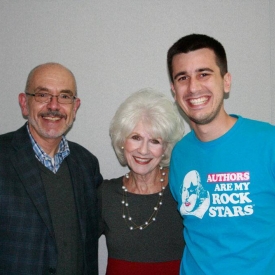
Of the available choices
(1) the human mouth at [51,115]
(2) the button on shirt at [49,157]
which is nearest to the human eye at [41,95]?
(1) the human mouth at [51,115]

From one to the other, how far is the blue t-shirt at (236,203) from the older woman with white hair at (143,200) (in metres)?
0.37

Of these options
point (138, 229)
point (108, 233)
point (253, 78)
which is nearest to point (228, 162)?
point (138, 229)

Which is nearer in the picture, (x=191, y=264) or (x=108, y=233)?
(x=191, y=264)

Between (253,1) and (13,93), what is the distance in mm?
1968

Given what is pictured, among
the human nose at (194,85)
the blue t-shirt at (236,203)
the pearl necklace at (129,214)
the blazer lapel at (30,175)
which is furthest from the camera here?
the pearl necklace at (129,214)

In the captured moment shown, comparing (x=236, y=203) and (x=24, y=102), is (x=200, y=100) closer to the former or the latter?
(x=236, y=203)

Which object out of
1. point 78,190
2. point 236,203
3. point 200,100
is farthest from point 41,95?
point 236,203

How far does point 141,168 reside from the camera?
2.13 m

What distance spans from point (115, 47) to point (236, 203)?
154 cm

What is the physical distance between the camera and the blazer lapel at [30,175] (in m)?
1.77

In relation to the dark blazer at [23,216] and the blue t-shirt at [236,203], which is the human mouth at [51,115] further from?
the blue t-shirt at [236,203]

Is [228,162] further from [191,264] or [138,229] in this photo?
[138,229]

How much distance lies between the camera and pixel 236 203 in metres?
1.53

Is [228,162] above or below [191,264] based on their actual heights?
above
